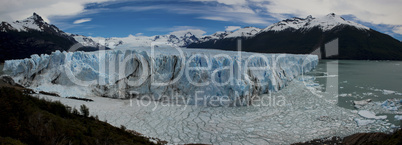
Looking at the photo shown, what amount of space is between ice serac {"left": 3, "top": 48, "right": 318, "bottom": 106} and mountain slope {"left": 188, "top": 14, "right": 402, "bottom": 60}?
2632 inches

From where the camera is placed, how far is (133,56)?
14695mm

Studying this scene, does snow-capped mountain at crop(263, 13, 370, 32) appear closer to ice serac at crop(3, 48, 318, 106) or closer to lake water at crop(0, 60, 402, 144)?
lake water at crop(0, 60, 402, 144)

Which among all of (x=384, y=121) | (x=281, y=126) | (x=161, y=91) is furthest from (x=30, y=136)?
(x=384, y=121)

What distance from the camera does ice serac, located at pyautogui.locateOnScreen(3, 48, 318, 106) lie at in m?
12.5

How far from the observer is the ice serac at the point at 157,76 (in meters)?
12.5

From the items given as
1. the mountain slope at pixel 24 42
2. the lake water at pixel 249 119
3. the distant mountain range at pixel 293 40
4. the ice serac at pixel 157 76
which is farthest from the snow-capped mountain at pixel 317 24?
the ice serac at pixel 157 76

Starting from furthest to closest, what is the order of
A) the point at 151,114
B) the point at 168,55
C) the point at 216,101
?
the point at 168,55 → the point at 216,101 → the point at 151,114

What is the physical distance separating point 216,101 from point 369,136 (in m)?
6.74

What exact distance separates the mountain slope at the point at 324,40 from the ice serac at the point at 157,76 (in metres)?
66.8

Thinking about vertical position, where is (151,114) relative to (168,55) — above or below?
below

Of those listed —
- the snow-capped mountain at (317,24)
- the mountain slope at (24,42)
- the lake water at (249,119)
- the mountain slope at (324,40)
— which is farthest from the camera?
the snow-capped mountain at (317,24)

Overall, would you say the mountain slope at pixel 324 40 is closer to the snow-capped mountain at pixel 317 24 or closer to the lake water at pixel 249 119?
the snow-capped mountain at pixel 317 24

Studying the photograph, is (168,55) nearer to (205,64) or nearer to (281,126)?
(205,64)

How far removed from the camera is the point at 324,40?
93188mm
